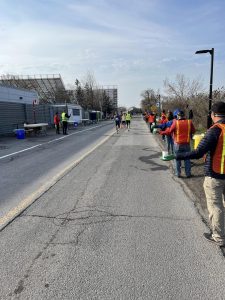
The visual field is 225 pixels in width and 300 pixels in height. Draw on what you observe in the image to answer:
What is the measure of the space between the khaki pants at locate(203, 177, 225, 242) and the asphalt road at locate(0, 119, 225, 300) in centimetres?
23

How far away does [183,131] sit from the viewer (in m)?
8.59

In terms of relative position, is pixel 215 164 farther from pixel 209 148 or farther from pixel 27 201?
pixel 27 201

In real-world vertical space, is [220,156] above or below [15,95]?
below

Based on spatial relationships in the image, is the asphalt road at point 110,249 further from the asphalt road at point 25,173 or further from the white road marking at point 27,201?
the asphalt road at point 25,173

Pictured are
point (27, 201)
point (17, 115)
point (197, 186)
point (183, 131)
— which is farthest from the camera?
point (17, 115)

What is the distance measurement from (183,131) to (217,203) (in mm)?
4261

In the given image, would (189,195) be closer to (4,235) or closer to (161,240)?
(161,240)

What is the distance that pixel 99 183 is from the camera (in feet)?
26.7

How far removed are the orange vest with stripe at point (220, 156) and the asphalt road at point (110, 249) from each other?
3.32 feet

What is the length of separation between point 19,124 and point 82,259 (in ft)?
82.5

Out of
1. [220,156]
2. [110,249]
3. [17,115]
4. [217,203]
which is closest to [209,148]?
[220,156]

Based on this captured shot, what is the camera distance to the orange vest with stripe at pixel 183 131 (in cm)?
855

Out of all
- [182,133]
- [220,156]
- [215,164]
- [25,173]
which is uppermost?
[220,156]

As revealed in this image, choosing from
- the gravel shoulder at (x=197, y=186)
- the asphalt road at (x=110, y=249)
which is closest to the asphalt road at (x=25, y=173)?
the asphalt road at (x=110, y=249)
